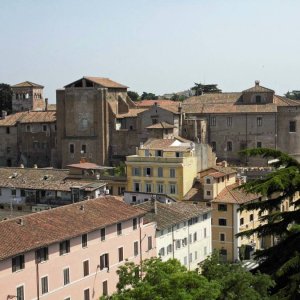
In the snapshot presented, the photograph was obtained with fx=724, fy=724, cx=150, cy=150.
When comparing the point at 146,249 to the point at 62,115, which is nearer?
the point at 146,249

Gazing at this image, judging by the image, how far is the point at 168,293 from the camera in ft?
68.2

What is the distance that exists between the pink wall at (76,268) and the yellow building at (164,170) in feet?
53.0

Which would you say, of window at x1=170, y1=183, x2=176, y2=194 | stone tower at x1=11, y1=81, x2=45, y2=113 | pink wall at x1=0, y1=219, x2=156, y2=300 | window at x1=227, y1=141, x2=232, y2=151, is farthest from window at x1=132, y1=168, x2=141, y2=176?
stone tower at x1=11, y1=81, x2=45, y2=113

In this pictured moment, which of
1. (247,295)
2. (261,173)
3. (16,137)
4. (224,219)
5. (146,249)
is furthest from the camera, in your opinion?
(16,137)

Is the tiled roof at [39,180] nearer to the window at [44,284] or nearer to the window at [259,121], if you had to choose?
the window at [259,121]

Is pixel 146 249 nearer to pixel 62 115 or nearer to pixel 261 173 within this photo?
pixel 261 173

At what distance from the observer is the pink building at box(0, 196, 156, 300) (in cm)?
2652

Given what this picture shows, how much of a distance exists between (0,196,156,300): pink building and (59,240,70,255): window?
0.07ft

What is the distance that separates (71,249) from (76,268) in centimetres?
86

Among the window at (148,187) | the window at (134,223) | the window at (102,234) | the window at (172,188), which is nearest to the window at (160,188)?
the window at (148,187)

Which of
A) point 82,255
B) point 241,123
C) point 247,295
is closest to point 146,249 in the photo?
point 82,255

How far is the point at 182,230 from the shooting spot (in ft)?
133

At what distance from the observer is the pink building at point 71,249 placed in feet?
87.0

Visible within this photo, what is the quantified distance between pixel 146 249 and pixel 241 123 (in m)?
31.1
